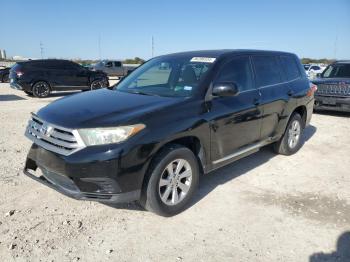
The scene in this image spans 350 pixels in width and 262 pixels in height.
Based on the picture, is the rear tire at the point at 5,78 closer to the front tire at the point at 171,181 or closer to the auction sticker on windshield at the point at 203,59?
the auction sticker on windshield at the point at 203,59

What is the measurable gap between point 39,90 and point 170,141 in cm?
1283

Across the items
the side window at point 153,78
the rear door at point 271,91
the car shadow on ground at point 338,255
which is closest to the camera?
the car shadow on ground at point 338,255

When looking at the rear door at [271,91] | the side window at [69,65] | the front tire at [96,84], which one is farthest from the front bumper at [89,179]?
the front tire at [96,84]

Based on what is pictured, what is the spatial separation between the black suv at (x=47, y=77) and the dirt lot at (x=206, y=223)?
1017cm

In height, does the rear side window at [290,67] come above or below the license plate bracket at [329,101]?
above

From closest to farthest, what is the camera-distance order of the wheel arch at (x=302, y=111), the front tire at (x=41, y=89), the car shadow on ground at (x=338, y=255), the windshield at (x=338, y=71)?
1. the car shadow on ground at (x=338, y=255)
2. the wheel arch at (x=302, y=111)
3. the windshield at (x=338, y=71)
4. the front tire at (x=41, y=89)

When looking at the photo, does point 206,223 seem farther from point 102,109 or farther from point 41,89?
point 41,89

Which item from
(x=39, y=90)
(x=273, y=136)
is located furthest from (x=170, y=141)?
(x=39, y=90)

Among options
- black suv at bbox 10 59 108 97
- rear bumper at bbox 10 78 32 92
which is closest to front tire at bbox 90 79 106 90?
black suv at bbox 10 59 108 97

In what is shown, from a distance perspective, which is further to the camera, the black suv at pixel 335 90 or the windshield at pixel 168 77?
the black suv at pixel 335 90

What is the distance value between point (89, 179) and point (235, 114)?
215cm

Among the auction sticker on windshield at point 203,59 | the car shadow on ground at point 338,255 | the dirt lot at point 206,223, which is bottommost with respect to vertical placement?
the car shadow on ground at point 338,255

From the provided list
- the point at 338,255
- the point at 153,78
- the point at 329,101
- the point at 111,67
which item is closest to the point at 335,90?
the point at 329,101

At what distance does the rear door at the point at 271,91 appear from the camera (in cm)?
529
